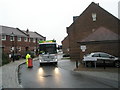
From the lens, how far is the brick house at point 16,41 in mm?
40922

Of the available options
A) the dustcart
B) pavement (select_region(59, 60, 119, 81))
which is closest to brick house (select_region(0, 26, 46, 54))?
the dustcart

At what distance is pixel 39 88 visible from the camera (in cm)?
1028

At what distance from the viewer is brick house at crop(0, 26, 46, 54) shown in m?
40.9

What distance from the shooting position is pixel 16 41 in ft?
146

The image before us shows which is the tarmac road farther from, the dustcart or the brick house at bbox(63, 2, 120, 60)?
the brick house at bbox(63, 2, 120, 60)

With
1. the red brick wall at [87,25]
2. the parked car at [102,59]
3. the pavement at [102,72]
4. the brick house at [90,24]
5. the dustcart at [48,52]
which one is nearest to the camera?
the pavement at [102,72]

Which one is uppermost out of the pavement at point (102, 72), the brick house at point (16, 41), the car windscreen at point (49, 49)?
the brick house at point (16, 41)

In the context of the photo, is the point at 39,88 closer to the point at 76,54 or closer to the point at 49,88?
the point at 49,88

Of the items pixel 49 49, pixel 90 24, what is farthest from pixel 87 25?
pixel 49 49

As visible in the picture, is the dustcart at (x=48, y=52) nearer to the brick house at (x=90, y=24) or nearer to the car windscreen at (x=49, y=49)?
the car windscreen at (x=49, y=49)

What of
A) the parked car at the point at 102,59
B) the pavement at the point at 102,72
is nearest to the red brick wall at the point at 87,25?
the parked car at the point at 102,59

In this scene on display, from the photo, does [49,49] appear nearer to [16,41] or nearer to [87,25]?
[87,25]

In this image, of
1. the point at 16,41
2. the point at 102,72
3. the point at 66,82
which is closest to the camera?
the point at 66,82

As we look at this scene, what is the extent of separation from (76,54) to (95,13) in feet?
28.0
